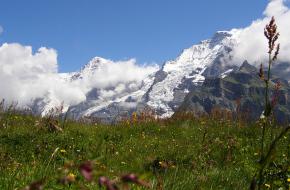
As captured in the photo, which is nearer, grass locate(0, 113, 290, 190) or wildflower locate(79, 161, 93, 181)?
wildflower locate(79, 161, 93, 181)

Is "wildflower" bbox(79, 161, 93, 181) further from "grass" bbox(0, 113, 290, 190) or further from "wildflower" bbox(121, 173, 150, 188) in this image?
"grass" bbox(0, 113, 290, 190)

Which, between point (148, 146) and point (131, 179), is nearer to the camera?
point (131, 179)

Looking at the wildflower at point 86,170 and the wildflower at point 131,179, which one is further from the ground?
the wildflower at point 86,170

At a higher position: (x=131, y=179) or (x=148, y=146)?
(x=148, y=146)

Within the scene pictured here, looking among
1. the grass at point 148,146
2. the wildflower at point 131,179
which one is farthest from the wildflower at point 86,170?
the grass at point 148,146

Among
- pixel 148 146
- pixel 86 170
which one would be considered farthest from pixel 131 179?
pixel 148 146

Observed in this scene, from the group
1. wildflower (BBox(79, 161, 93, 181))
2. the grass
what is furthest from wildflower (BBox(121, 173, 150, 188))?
the grass

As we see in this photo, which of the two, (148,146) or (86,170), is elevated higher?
(148,146)

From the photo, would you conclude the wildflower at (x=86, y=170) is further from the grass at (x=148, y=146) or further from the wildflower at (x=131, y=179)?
the grass at (x=148, y=146)

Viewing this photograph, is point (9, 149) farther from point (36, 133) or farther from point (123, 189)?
point (123, 189)

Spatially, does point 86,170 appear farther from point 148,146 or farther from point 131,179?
point 148,146

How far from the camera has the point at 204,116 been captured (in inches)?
701

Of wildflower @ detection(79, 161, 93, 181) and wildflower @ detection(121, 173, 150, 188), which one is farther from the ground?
wildflower @ detection(79, 161, 93, 181)

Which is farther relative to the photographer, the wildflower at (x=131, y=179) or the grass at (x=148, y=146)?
the grass at (x=148, y=146)
